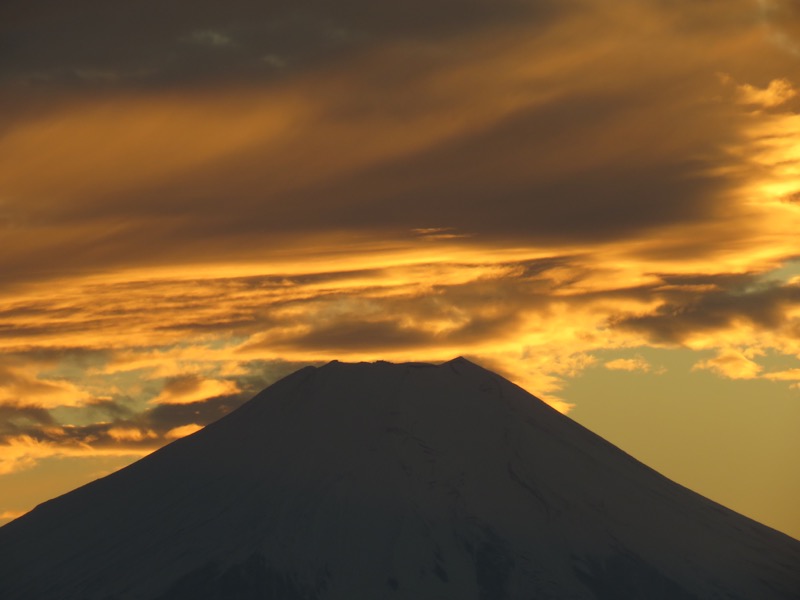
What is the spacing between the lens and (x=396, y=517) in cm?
17638

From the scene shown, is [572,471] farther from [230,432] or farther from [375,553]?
[230,432]

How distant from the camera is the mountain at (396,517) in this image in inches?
6668

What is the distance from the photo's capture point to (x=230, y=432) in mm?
195750

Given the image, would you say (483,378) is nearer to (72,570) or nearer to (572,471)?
(572,471)

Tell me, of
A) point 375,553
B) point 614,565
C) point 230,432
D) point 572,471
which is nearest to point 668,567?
point 614,565

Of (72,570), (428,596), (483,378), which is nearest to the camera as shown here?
(428,596)

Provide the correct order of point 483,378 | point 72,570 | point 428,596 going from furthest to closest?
point 483,378
point 72,570
point 428,596

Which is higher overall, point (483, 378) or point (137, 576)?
point (483, 378)

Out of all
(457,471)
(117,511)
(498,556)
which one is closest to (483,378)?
(457,471)

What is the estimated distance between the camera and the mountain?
16938 cm

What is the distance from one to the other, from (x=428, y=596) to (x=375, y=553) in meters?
9.65

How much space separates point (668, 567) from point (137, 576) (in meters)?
58.7

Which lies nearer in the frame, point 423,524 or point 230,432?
point 423,524

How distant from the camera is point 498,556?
172m
